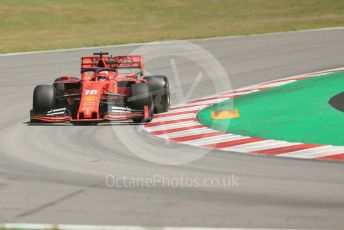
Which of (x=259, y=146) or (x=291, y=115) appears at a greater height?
(x=259, y=146)

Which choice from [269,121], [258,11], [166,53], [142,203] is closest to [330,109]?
[269,121]

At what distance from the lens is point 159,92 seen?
17500mm

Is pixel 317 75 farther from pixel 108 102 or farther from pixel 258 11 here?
pixel 258 11

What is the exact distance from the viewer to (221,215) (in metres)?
9.08

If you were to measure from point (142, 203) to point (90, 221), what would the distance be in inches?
37.8

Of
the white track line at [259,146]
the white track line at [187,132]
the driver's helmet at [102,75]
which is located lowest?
the white track line at [187,132]

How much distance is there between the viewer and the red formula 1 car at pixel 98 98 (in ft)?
53.0

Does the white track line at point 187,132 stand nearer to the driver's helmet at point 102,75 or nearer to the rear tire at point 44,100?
the driver's helmet at point 102,75

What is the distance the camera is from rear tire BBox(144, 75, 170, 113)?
17516 millimetres

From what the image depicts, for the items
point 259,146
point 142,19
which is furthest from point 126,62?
point 142,19

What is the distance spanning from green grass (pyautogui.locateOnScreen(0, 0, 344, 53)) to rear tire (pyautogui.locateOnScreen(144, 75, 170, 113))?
16441 millimetres

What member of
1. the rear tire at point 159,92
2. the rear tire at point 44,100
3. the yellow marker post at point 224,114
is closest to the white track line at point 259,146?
the yellow marker post at point 224,114

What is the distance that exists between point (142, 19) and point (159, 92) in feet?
98.6

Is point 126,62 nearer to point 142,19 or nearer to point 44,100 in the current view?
point 44,100
